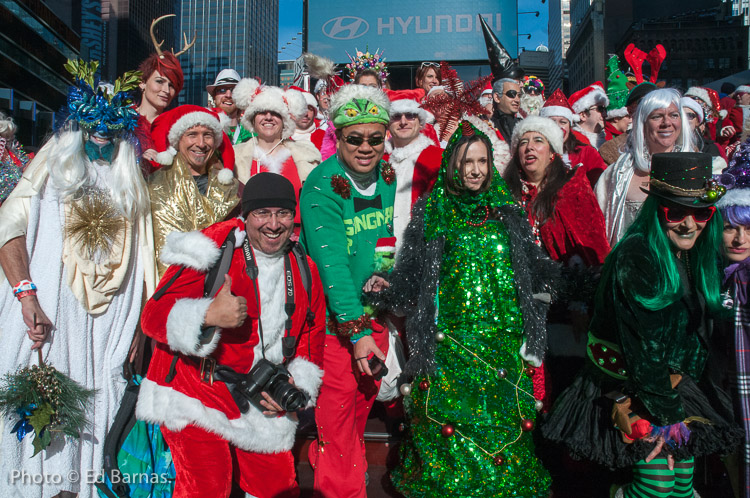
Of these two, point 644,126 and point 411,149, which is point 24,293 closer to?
point 411,149

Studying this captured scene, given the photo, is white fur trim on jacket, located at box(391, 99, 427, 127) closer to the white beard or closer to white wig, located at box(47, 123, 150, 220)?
the white beard

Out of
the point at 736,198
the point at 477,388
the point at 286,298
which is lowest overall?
the point at 477,388

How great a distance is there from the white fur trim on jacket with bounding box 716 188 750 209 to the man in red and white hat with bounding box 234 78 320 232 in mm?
3016

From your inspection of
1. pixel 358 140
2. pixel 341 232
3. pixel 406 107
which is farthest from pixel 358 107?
pixel 406 107

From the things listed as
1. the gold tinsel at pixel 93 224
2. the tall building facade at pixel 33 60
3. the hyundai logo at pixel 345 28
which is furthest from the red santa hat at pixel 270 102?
the tall building facade at pixel 33 60

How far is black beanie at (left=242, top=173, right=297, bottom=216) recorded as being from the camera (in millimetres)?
2883

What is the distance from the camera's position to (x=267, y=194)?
114 inches

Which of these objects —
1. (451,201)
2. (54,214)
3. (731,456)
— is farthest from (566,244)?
(54,214)

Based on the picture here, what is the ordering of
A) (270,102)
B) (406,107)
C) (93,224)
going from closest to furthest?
(93,224), (406,107), (270,102)

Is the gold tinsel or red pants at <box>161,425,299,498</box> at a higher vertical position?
the gold tinsel

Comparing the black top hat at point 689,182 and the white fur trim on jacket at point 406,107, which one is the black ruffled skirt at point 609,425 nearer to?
the black top hat at point 689,182

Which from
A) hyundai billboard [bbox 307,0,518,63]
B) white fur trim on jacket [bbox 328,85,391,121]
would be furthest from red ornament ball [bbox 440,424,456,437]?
hyundai billboard [bbox 307,0,518,63]

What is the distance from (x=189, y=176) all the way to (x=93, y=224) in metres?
0.75

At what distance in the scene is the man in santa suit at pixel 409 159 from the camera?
386 cm
